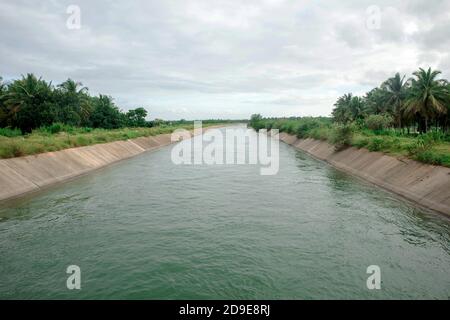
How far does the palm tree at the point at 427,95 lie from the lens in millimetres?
41125

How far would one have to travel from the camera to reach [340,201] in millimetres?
18484

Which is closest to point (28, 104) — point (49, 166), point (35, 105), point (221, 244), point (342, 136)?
point (35, 105)

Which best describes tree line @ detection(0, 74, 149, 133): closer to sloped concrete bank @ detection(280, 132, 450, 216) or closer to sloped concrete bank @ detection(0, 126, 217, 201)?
sloped concrete bank @ detection(0, 126, 217, 201)

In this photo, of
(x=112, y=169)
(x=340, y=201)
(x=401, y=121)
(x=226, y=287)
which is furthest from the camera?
(x=401, y=121)

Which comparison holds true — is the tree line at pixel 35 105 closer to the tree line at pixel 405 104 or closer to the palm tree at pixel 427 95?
the tree line at pixel 405 104

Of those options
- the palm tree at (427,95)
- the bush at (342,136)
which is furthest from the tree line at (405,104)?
the bush at (342,136)

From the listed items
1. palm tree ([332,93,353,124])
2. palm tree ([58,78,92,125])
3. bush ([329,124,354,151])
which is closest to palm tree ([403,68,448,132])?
bush ([329,124,354,151])

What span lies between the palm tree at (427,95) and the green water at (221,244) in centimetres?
2728

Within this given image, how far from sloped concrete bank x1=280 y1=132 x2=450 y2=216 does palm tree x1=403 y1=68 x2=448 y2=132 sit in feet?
52.5

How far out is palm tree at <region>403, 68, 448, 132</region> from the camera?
41.1m

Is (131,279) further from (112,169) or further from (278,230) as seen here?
(112,169)
